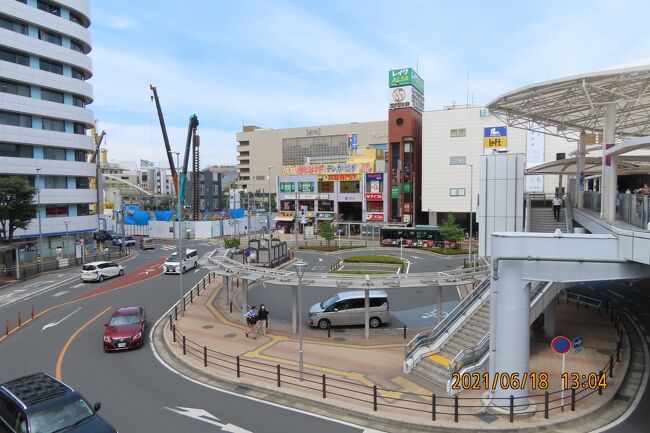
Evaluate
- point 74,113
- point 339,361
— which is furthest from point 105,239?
point 339,361

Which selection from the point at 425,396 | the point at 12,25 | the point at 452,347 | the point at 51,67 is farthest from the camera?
the point at 51,67

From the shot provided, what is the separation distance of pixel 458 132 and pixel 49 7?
5527 cm

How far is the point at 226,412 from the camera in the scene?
12.7 meters

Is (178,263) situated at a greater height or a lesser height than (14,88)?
lesser

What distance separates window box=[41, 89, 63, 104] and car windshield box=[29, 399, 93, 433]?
4638 cm

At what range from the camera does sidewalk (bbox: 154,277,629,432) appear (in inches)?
479

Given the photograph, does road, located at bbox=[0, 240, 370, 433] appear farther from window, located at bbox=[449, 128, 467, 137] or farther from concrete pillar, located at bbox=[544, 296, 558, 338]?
window, located at bbox=[449, 128, 467, 137]

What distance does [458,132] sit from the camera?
6969 centimetres

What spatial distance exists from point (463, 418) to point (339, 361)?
561 centimetres

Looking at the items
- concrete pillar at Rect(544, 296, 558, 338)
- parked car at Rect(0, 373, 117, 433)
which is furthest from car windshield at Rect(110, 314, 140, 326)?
concrete pillar at Rect(544, 296, 558, 338)

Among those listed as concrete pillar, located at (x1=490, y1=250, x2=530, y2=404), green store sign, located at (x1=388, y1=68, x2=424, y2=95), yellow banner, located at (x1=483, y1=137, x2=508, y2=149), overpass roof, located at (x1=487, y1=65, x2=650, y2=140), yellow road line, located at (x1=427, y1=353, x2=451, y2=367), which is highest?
green store sign, located at (x1=388, y1=68, x2=424, y2=95)

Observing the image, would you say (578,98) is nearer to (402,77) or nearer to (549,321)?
(549,321)

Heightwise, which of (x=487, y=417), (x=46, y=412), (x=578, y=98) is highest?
(x=578, y=98)

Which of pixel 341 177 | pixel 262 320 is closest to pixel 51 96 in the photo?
pixel 262 320
